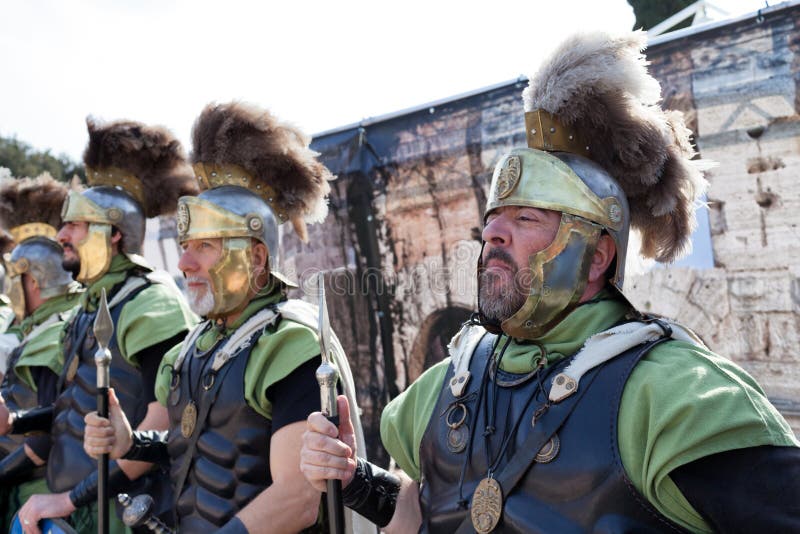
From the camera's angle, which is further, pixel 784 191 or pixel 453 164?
pixel 453 164

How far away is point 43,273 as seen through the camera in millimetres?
5750

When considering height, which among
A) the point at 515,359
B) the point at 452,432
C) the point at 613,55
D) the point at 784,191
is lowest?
the point at 452,432

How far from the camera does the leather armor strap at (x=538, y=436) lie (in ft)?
6.37

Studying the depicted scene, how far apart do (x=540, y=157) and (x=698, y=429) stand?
0.98 meters

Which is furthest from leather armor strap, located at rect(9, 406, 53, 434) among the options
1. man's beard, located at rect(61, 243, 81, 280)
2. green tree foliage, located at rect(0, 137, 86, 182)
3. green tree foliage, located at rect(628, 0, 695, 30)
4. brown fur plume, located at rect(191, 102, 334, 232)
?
green tree foliage, located at rect(0, 137, 86, 182)

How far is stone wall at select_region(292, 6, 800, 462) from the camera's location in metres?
3.97

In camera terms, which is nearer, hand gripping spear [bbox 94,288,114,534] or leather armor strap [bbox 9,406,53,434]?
hand gripping spear [bbox 94,288,114,534]

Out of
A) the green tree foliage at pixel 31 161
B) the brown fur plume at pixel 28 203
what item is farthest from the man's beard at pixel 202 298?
the green tree foliage at pixel 31 161

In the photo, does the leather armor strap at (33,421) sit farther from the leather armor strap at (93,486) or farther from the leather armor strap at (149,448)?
the leather armor strap at (149,448)

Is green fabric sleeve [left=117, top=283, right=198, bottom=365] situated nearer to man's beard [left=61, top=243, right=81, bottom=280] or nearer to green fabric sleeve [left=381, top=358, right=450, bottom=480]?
man's beard [left=61, top=243, right=81, bottom=280]

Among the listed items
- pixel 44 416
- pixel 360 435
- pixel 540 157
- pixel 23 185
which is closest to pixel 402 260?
pixel 360 435

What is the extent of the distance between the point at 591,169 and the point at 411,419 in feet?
3.29

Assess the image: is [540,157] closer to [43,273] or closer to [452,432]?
[452,432]

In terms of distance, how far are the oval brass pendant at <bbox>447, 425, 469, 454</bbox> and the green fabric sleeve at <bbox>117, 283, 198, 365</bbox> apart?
2.21 meters
